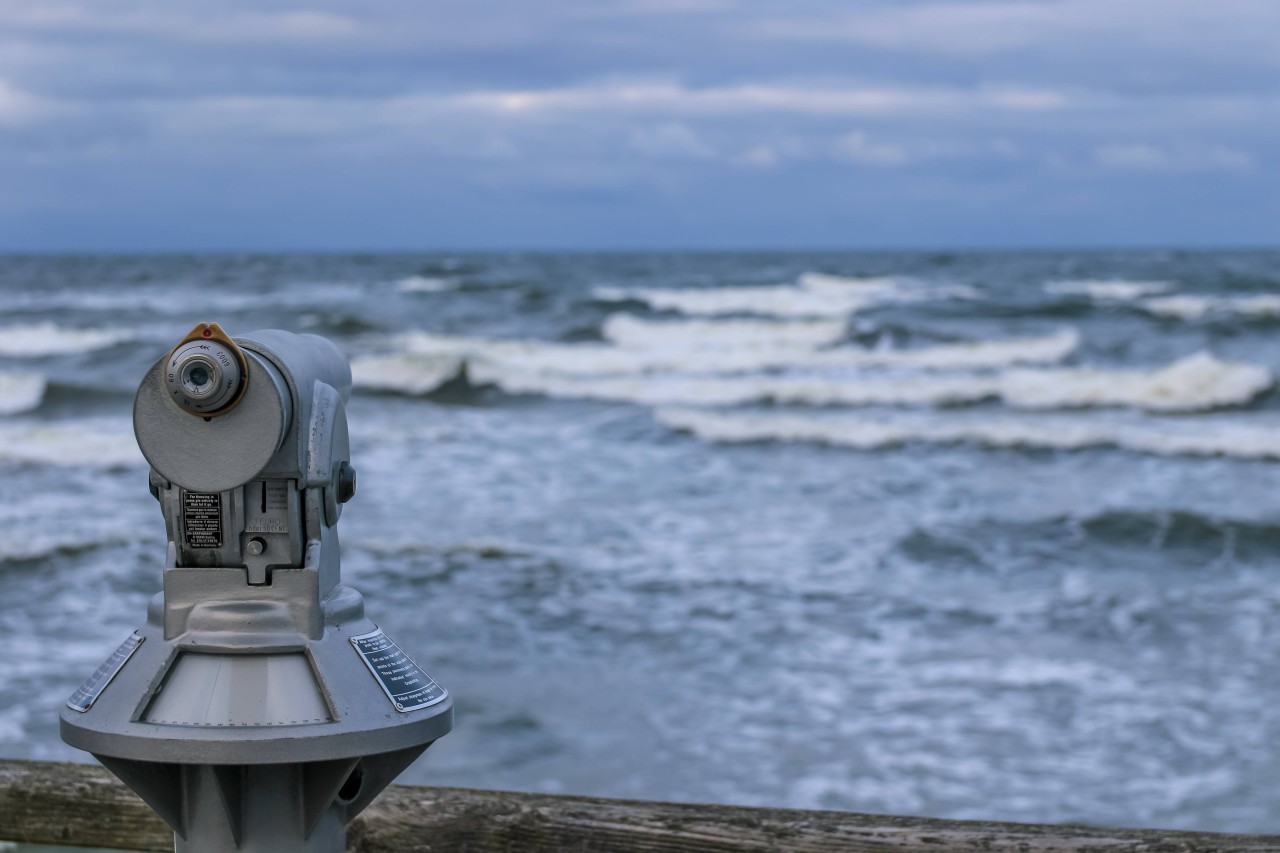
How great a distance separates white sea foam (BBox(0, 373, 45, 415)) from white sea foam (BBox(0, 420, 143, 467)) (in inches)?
116

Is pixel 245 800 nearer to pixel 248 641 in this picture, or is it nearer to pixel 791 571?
pixel 248 641

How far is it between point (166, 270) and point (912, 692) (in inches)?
2072

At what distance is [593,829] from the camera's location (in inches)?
73.4

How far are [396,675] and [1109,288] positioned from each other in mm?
37816

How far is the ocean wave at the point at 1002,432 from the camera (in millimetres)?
13102

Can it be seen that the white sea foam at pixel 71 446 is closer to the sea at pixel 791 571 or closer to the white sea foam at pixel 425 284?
the sea at pixel 791 571

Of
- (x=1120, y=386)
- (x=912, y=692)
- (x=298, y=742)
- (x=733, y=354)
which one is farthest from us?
(x=733, y=354)

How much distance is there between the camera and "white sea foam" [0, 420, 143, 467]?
1166 centimetres

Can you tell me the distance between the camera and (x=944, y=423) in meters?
14.6

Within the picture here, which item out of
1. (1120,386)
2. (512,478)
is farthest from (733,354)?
(512,478)

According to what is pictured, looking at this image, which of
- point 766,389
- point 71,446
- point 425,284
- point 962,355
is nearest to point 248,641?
point 71,446

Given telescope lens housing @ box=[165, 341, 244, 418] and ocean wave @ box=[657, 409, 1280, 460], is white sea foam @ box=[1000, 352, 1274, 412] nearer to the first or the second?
ocean wave @ box=[657, 409, 1280, 460]

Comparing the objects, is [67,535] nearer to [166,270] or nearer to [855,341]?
[855,341]

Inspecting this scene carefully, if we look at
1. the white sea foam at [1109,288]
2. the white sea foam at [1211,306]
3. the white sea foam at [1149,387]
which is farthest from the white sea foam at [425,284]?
the white sea foam at [1149,387]
